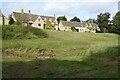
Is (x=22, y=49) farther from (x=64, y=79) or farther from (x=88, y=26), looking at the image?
(x=88, y=26)

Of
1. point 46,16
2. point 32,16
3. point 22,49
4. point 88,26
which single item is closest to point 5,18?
point 32,16

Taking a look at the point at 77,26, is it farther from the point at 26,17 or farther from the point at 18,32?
the point at 18,32

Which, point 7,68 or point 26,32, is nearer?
point 7,68

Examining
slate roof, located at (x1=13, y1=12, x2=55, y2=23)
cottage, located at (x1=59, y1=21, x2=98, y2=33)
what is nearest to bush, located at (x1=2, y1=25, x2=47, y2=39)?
slate roof, located at (x1=13, y1=12, x2=55, y2=23)

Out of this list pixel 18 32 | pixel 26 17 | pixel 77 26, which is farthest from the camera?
pixel 77 26

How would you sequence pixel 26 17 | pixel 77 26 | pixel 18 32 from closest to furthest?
pixel 18 32 < pixel 26 17 < pixel 77 26

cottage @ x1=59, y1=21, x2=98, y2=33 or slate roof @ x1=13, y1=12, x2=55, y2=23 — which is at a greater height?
slate roof @ x1=13, y1=12, x2=55, y2=23

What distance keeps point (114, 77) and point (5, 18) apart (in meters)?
64.6

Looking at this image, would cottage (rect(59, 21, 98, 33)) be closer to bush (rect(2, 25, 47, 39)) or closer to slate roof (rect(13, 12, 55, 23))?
slate roof (rect(13, 12, 55, 23))

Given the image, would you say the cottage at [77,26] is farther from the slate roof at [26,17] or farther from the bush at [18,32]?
the bush at [18,32]

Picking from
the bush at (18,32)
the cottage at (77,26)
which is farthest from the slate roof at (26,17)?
the bush at (18,32)

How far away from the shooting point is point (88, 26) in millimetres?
105000

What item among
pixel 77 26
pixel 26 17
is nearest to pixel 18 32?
pixel 26 17

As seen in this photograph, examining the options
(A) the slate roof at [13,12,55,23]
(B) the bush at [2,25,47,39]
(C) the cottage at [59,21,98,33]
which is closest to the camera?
(B) the bush at [2,25,47,39]
